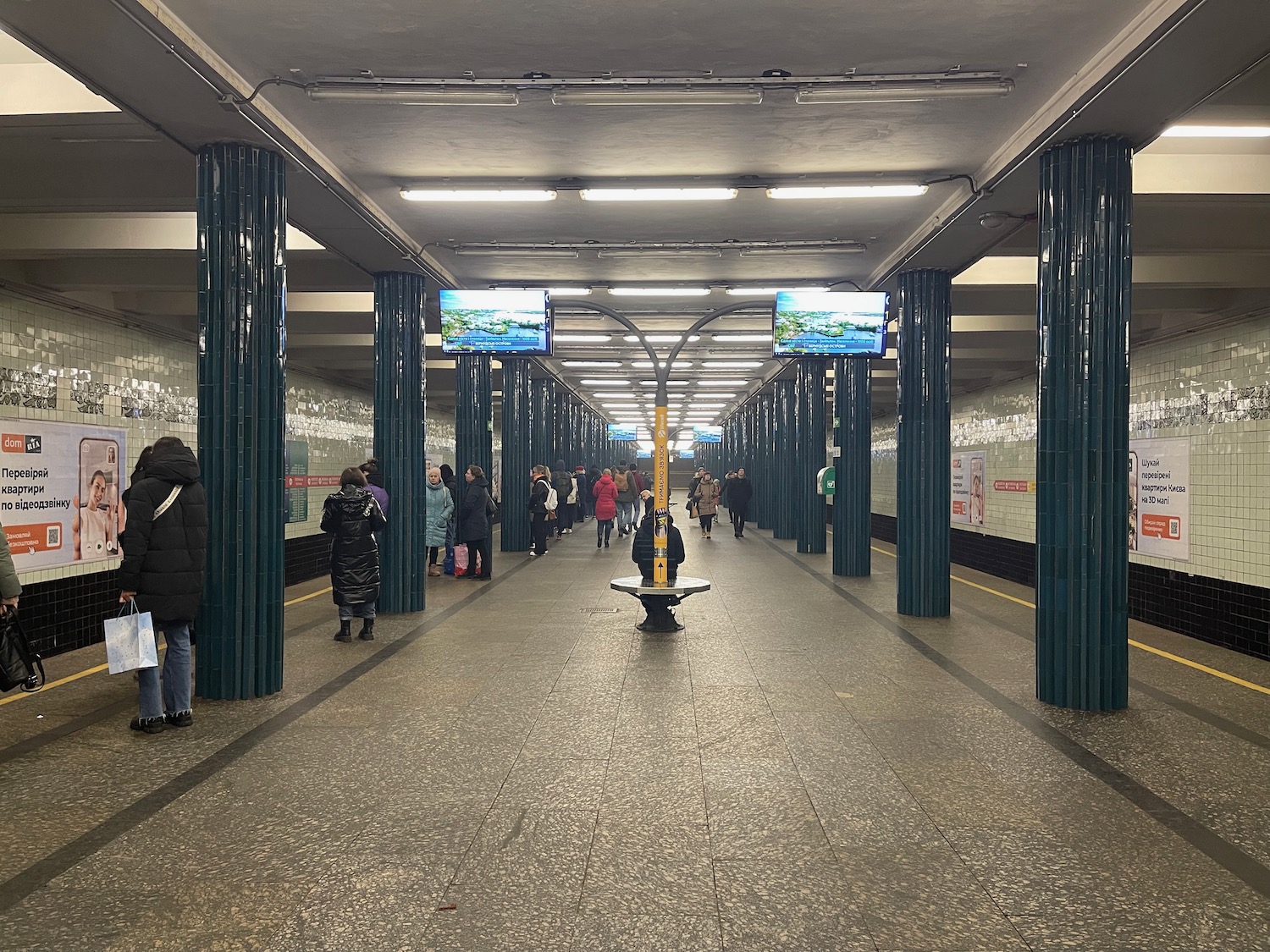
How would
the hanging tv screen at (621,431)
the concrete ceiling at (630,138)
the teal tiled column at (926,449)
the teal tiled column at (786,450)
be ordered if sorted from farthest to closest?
the hanging tv screen at (621,431)
the teal tiled column at (786,450)
the teal tiled column at (926,449)
the concrete ceiling at (630,138)

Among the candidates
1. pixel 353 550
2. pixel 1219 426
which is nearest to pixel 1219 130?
pixel 1219 426

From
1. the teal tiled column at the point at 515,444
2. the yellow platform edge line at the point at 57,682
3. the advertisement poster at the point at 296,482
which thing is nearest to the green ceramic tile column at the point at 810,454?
the teal tiled column at the point at 515,444

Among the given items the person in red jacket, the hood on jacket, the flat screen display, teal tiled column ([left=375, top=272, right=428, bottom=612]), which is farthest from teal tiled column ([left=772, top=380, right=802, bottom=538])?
the flat screen display

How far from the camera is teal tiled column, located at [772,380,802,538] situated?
20.2m

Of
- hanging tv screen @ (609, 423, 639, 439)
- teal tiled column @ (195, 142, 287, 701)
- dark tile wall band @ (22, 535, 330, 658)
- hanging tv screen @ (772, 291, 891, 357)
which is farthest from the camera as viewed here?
hanging tv screen @ (609, 423, 639, 439)

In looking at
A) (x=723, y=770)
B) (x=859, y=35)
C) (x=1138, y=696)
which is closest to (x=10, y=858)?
(x=723, y=770)

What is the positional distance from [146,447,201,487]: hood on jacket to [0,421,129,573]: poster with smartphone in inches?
125

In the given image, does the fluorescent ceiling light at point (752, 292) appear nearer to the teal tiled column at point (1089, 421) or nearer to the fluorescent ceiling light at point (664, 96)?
the teal tiled column at point (1089, 421)

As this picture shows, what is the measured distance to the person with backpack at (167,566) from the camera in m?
5.38

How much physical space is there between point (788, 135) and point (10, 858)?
19.4 feet

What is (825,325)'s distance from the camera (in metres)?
9.66

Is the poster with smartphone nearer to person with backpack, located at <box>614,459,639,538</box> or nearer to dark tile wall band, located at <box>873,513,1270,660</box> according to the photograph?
dark tile wall band, located at <box>873,513,1270,660</box>

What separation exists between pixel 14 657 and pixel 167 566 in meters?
0.89

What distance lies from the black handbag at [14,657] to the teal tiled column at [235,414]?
1333mm
